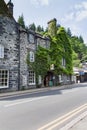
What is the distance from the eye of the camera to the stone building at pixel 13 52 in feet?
76.3

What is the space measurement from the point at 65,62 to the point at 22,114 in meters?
27.9

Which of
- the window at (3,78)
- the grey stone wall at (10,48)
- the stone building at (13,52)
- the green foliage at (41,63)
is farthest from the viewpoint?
the green foliage at (41,63)

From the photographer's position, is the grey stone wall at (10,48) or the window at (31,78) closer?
the grey stone wall at (10,48)

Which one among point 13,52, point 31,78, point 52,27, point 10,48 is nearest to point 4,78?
point 13,52

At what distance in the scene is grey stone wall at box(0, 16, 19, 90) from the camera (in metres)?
23.4

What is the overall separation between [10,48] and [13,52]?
2.25 ft

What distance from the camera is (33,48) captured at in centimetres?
2825

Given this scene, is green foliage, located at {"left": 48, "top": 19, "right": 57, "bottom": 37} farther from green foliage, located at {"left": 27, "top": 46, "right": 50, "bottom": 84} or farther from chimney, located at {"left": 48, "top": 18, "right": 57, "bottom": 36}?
green foliage, located at {"left": 27, "top": 46, "right": 50, "bottom": 84}

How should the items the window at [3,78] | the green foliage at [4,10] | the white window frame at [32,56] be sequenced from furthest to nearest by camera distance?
the white window frame at [32,56] → the green foliage at [4,10] → the window at [3,78]

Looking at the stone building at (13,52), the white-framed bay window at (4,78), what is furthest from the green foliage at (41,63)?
the white-framed bay window at (4,78)

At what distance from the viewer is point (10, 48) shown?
24266mm

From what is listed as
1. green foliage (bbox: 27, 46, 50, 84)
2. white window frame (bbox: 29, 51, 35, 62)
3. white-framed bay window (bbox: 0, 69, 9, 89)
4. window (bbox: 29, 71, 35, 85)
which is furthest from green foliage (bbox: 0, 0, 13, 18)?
window (bbox: 29, 71, 35, 85)

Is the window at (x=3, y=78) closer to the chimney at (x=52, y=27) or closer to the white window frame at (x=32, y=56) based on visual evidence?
the white window frame at (x=32, y=56)

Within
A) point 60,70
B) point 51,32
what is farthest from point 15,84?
point 51,32
